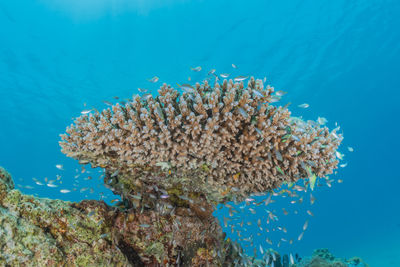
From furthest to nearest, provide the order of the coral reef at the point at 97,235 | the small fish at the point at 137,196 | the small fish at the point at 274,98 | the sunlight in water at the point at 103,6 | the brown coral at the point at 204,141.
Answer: the sunlight in water at the point at 103,6 < the small fish at the point at 274,98 < the small fish at the point at 137,196 < the brown coral at the point at 204,141 < the coral reef at the point at 97,235

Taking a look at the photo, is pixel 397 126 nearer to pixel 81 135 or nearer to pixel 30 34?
pixel 81 135

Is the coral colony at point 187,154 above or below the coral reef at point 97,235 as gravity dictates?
above

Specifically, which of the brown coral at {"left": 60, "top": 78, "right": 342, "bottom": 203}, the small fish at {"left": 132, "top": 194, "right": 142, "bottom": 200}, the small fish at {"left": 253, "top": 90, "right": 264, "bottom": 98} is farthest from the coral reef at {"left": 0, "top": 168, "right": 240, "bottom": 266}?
the small fish at {"left": 253, "top": 90, "right": 264, "bottom": 98}

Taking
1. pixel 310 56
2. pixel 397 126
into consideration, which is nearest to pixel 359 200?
pixel 397 126

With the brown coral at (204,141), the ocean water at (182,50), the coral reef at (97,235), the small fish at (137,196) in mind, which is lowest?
the coral reef at (97,235)

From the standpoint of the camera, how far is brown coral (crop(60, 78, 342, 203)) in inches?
148

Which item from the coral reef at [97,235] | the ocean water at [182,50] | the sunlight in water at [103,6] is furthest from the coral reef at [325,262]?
the sunlight in water at [103,6]

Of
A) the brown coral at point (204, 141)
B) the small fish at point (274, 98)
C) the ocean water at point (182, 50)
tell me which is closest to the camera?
the brown coral at point (204, 141)

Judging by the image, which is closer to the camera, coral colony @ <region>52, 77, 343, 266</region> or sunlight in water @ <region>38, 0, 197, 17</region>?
coral colony @ <region>52, 77, 343, 266</region>

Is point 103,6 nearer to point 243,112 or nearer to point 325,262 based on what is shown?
point 243,112

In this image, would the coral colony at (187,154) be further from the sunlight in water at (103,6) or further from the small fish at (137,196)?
the sunlight in water at (103,6)

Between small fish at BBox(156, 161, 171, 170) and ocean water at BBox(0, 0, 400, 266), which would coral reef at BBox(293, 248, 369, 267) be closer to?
small fish at BBox(156, 161, 171, 170)

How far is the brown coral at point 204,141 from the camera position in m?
3.76

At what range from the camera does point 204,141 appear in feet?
12.4
